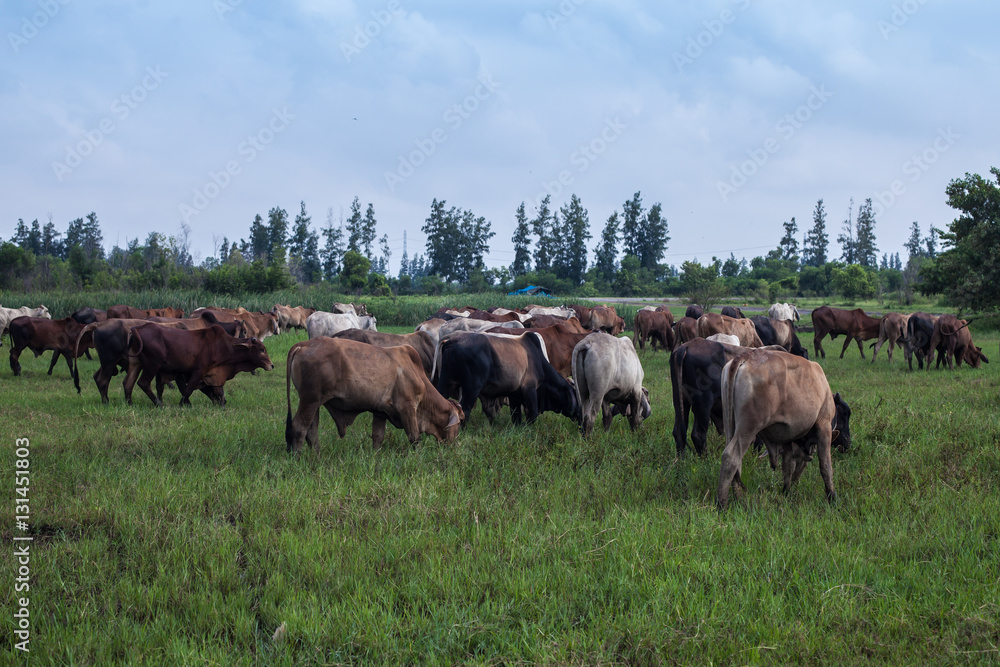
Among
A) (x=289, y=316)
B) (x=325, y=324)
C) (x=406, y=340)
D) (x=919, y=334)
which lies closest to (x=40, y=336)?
(x=325, y=324)

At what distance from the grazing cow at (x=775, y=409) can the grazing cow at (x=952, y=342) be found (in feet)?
45.7

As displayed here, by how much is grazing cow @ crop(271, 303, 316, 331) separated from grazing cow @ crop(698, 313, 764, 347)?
70.6ft

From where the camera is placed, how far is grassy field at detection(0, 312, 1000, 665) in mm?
3762

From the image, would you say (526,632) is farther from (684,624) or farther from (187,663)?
(187,663)

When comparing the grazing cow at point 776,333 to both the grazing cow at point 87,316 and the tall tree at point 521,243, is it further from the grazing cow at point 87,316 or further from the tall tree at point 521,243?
the tall tree at point 521,243

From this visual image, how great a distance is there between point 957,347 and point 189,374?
62.5 ft

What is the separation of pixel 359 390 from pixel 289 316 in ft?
90.6

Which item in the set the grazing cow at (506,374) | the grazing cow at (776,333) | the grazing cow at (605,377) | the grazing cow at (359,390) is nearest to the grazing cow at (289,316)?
the grazing cow at (776,333)

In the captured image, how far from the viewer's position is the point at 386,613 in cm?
400

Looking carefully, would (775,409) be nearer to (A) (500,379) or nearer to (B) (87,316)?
(A) (500,379)

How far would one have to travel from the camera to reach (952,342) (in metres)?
17.7

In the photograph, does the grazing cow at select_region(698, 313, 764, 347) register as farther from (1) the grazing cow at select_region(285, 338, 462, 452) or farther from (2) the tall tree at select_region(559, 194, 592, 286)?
(2) the tall tree at select_region(559, 194, 592, 286)

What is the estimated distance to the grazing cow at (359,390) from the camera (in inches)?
296

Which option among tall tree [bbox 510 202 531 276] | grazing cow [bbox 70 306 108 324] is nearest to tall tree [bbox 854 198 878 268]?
tall tree [bbox 510 202 531 276]
